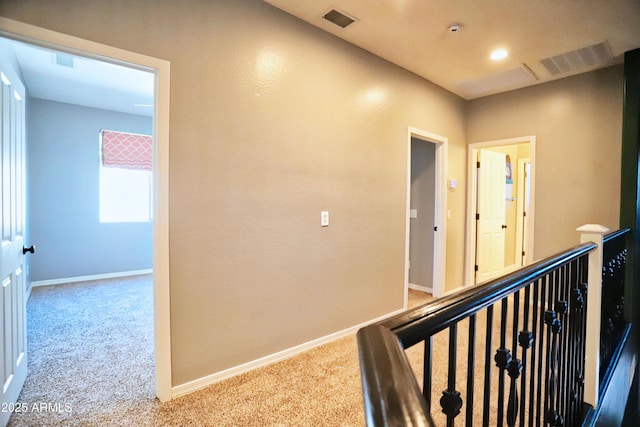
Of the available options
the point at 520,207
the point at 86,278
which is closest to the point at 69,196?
the point at 86,278

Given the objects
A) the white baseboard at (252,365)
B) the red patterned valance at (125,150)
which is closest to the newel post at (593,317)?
the white baseboard at (252,365)

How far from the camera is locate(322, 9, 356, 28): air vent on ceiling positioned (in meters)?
2.42

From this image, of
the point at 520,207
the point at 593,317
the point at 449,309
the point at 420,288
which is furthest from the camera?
the point at 520,207

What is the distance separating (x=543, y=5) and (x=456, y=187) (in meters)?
2.31

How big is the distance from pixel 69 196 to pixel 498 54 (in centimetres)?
584

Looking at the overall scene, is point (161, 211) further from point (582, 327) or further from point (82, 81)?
point (82, 81)

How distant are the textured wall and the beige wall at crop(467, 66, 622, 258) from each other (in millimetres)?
5883

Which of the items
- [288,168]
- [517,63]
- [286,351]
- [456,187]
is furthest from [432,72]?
[286,351]

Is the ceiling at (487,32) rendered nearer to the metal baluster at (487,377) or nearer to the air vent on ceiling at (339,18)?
the air vent on ceiling at (339,18)

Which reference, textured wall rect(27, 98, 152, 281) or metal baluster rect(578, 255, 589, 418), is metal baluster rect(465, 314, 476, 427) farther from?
textured wall rect(27, 98, 152, 281)

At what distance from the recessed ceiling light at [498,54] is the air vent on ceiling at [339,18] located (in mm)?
1502

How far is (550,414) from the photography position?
1.37m

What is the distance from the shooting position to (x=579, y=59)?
3.11 m

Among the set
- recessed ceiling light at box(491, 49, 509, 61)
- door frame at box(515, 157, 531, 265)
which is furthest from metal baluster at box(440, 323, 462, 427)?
door frame at box(515, 157, 531, 265)
